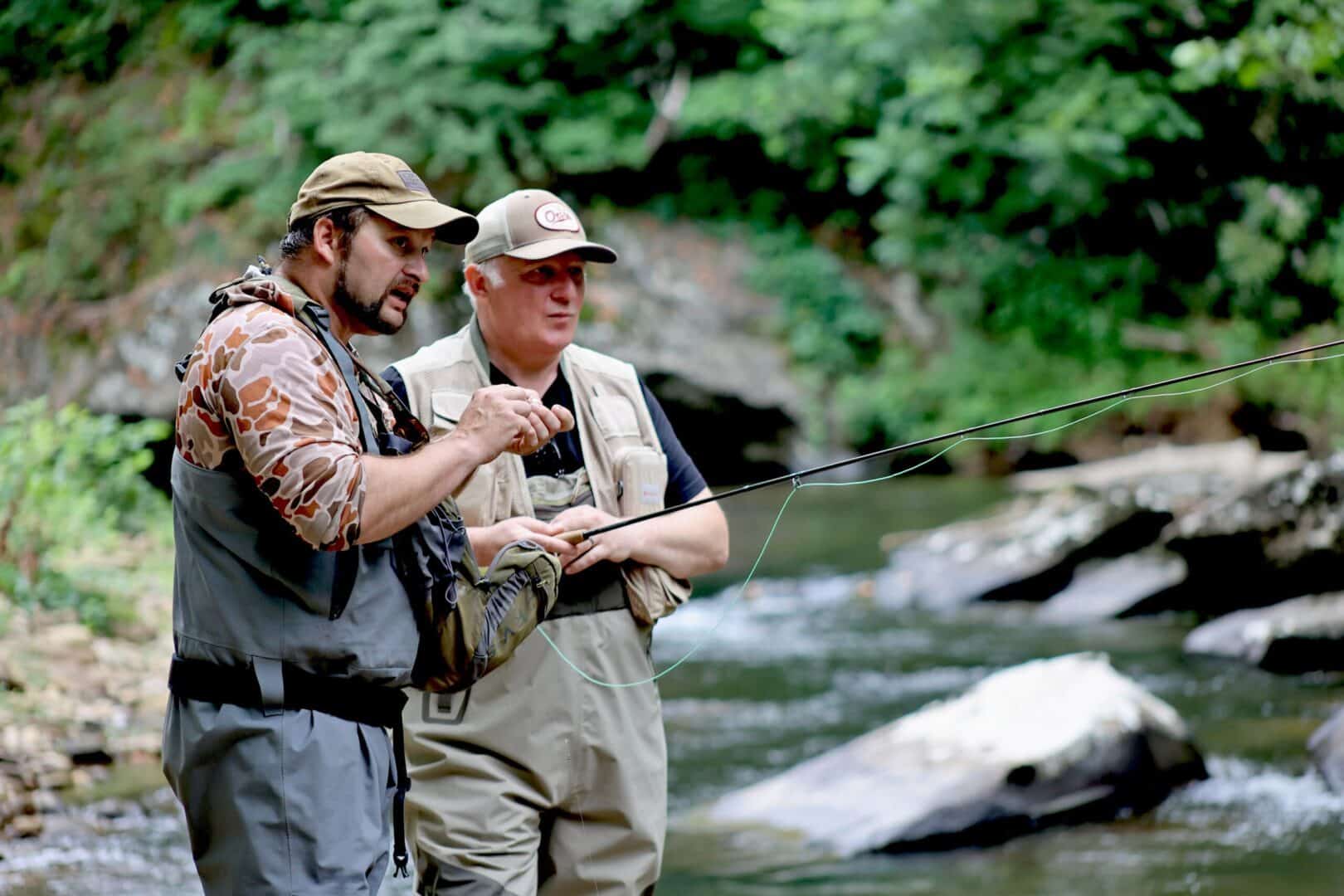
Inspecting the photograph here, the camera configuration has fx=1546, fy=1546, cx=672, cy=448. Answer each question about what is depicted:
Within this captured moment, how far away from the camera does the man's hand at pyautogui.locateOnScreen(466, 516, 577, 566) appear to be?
2.69m

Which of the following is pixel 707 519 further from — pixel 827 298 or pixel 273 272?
pixel 827 298

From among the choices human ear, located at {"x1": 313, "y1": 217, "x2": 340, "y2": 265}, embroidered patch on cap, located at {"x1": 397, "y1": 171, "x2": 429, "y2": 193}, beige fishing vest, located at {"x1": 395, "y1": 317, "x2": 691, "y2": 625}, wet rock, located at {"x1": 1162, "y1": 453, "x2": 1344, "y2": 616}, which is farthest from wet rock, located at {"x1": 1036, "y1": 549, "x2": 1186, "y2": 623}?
human ear, located at {"x1": 313, "y1": 217, "x2": 340, "y2": 265}

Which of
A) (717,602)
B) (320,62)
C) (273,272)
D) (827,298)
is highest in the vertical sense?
(273,272)

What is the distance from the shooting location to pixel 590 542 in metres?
2.77

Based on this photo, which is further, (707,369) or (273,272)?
(707,369)

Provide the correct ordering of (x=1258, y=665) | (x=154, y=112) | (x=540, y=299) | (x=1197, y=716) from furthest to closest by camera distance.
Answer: (x=154, y=112) < (x=1258, y=665) < (x=1197, y=716) < (x=540, y=299)

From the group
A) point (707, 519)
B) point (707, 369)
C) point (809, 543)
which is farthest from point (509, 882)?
point (707, 369)

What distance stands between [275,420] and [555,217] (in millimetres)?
1025

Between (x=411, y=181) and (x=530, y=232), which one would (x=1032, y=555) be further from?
(x=411, y=181)

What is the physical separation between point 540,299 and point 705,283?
15.9 metres

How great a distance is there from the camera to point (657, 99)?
18.2 meters

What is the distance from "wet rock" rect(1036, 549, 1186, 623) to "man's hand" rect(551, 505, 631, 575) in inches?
280

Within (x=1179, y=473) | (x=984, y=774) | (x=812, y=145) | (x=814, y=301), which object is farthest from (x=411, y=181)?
(x=814, y=301)

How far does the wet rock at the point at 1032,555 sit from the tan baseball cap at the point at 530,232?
7650 millimetres
